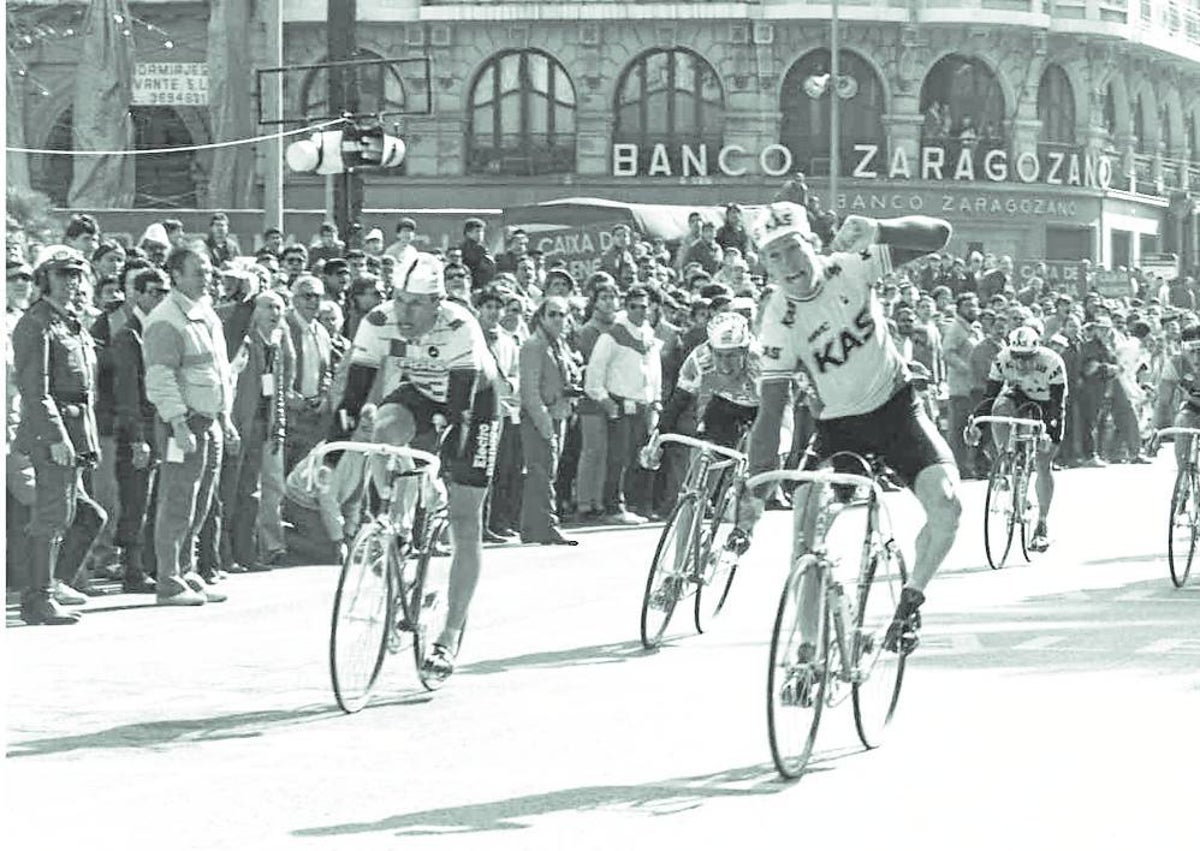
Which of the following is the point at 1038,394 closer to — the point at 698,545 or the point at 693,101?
the point at 698,545

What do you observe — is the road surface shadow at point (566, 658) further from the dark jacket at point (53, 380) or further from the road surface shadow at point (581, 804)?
the road surface shadow at point (581, 804)

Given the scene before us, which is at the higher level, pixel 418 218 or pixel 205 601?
pixel 418 218

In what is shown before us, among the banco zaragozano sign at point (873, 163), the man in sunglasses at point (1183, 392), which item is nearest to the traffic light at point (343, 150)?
the man in sunglasses at point (1183, 392)

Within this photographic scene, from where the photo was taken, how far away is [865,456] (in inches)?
424

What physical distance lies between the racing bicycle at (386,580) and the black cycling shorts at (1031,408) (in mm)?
9121

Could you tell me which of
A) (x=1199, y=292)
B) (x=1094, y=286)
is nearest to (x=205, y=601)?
(x=1094, y=286)

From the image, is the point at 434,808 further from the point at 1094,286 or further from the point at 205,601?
the point at 1094,286

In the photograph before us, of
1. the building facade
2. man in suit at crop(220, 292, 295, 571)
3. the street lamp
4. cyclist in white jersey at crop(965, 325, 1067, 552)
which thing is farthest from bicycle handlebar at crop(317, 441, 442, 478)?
the building facade

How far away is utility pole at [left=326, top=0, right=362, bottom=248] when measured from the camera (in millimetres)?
23531

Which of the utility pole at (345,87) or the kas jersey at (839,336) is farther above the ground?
the utility pole at (345,87)

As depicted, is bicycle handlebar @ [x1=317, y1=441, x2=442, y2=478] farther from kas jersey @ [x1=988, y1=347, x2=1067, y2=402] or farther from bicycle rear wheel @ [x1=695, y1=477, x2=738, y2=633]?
kas jersey @ [x1=988, y1=347, x2=1067, y2=402]

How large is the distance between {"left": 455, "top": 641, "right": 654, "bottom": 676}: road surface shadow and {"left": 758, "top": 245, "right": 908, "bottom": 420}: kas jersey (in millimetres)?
2876

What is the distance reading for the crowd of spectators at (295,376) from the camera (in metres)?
16.0

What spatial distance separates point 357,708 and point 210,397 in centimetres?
529
